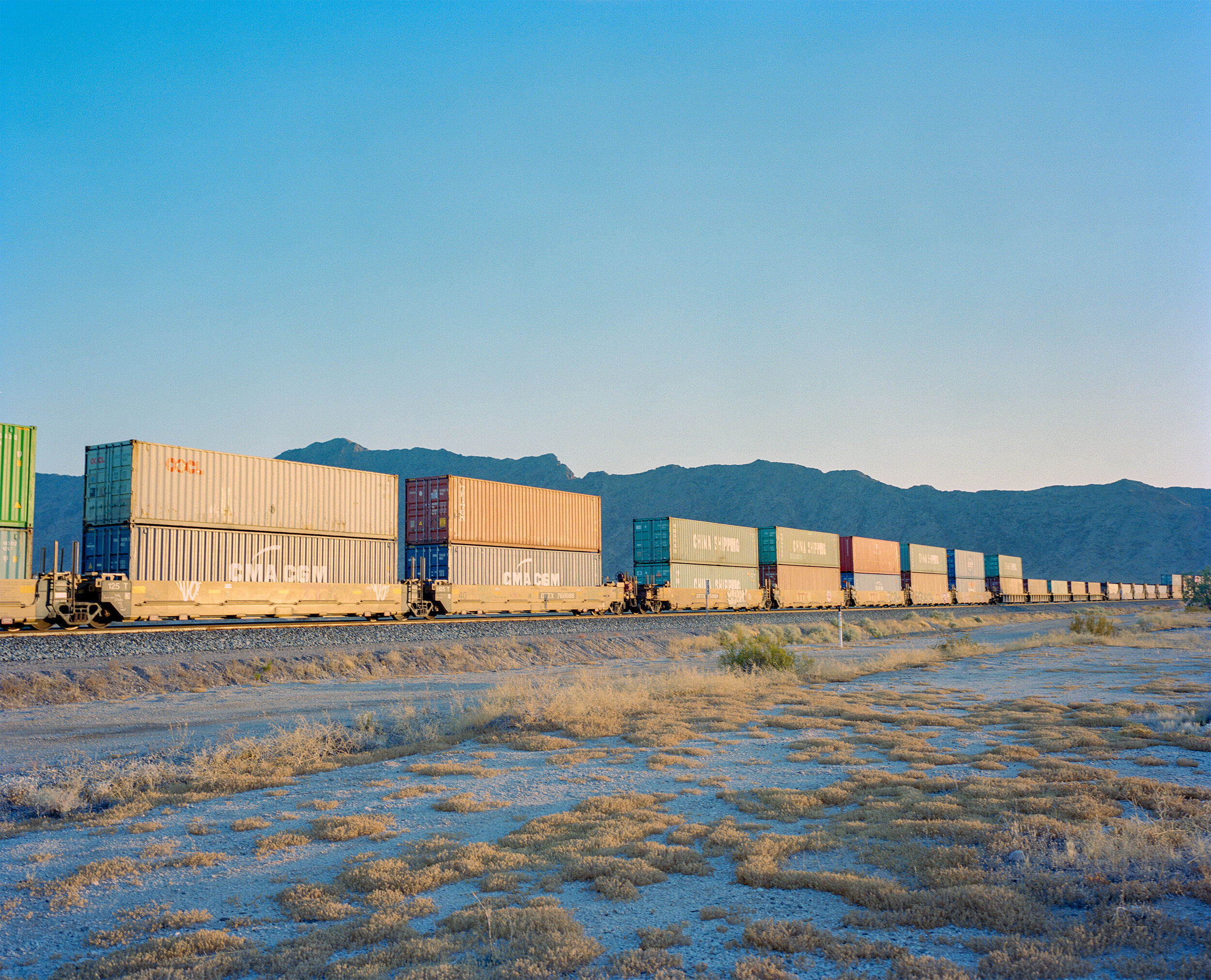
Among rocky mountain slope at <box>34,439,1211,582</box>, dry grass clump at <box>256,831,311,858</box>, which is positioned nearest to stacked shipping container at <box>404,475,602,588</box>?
dry grass clump at <box>256,831,311,858</box>

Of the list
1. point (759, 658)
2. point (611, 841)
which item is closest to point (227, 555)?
point (759, 658)

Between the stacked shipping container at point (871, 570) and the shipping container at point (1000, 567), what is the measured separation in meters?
21.1

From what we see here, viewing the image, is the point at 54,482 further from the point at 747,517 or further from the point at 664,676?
the point at 664,676

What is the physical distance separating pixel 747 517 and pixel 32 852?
155 meters

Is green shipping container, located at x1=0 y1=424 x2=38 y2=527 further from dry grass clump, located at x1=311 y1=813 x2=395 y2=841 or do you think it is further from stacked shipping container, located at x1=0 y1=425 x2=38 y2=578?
dry grass clump, located at x1=311 y1=813 x2=395 y2=841

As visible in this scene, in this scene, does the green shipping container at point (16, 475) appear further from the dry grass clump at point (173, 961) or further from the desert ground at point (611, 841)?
the dry grass clump at point (173, 961)

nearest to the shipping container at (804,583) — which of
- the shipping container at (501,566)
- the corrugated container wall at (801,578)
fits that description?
the corrugated container wall at (801,578)

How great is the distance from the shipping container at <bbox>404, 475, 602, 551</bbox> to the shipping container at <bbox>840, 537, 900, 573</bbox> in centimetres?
2714

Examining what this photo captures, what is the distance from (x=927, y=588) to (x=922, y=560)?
95.8 inches

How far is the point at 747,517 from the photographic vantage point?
15812 centimetres

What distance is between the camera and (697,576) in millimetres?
45531

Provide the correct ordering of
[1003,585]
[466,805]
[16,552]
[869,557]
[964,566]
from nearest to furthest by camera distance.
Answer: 1. [466,805]
2. [16,552]
3. [869,557]
4. [964,566]
5. [1003,585]

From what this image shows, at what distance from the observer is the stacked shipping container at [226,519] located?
22656mm

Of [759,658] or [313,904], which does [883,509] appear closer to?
[759,658]
